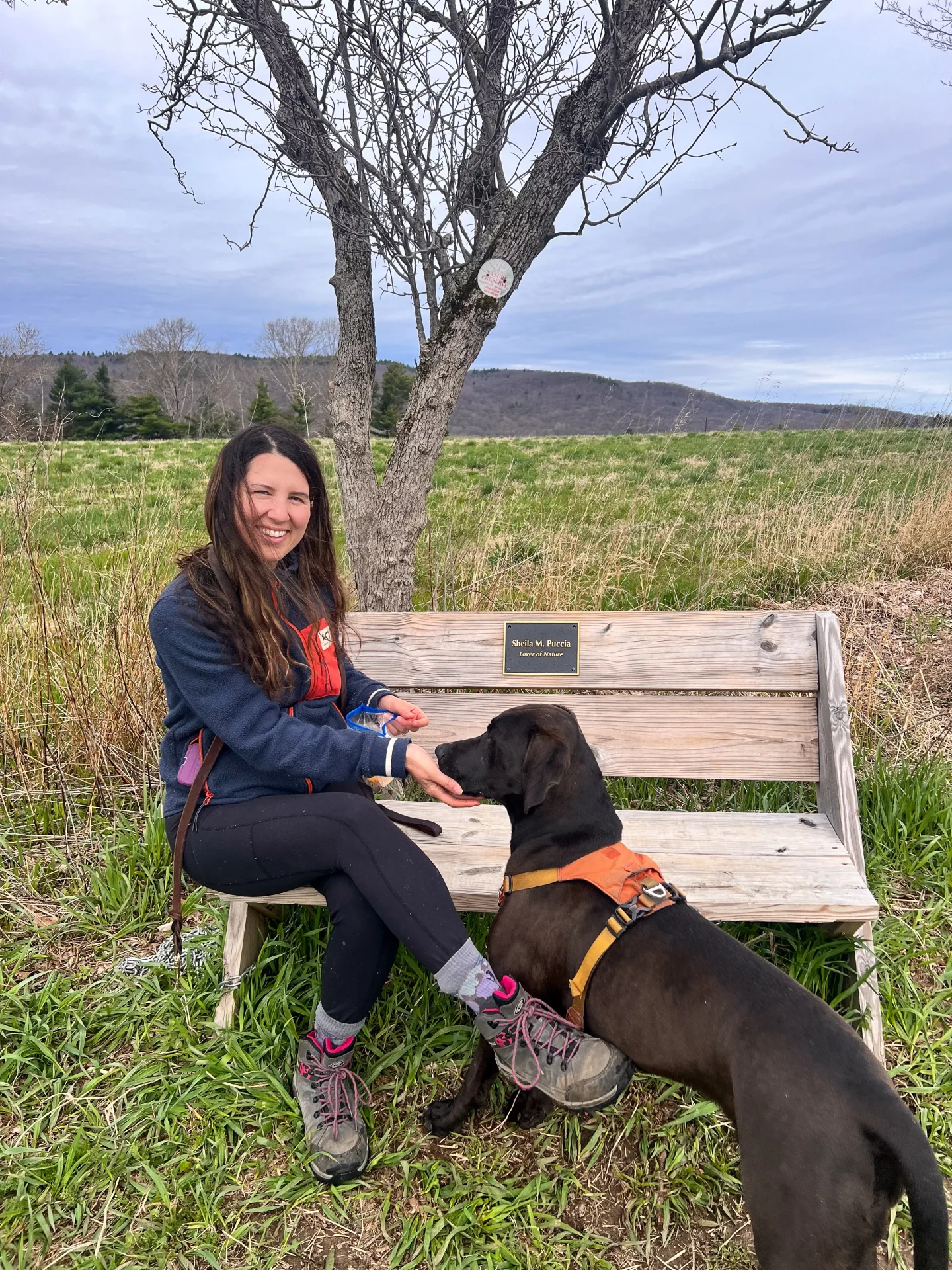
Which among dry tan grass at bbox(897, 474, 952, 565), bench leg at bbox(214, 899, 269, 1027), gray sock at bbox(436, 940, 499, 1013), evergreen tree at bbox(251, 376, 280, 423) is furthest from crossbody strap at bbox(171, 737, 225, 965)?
evergreen tree at bbox(251, 376, 280, 423)

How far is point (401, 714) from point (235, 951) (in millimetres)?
960

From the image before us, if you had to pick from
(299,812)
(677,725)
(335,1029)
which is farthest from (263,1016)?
(677,725)

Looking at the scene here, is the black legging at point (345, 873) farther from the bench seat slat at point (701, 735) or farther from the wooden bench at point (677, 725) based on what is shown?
the bench seat slat at point (701, 735)

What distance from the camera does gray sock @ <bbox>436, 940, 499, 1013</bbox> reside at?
6.34 feet

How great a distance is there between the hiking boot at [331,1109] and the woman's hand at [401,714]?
93cm

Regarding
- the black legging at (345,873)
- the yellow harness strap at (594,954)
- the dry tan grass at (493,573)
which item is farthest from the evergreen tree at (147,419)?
the yellow harness strap at (594,954)

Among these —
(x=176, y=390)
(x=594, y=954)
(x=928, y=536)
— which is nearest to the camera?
(x=594, y=954)

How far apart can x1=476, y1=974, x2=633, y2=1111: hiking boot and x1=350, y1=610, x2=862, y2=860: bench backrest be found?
1130mm

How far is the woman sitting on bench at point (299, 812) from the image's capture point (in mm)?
1939

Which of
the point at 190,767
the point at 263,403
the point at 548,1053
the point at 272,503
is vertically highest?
the point at 263,403

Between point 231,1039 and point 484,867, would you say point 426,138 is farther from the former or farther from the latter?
point 231,1039

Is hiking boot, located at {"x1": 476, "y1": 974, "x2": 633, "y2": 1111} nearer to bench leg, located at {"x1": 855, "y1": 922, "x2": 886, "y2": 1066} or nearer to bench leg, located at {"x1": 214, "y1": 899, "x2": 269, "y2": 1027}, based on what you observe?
bench leg, located at {"x1": 855, "y1": 922, "x2": 886, "y2": 1066}

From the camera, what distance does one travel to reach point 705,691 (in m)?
2.92

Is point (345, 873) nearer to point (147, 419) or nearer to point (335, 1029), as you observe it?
point (335, 1029)
